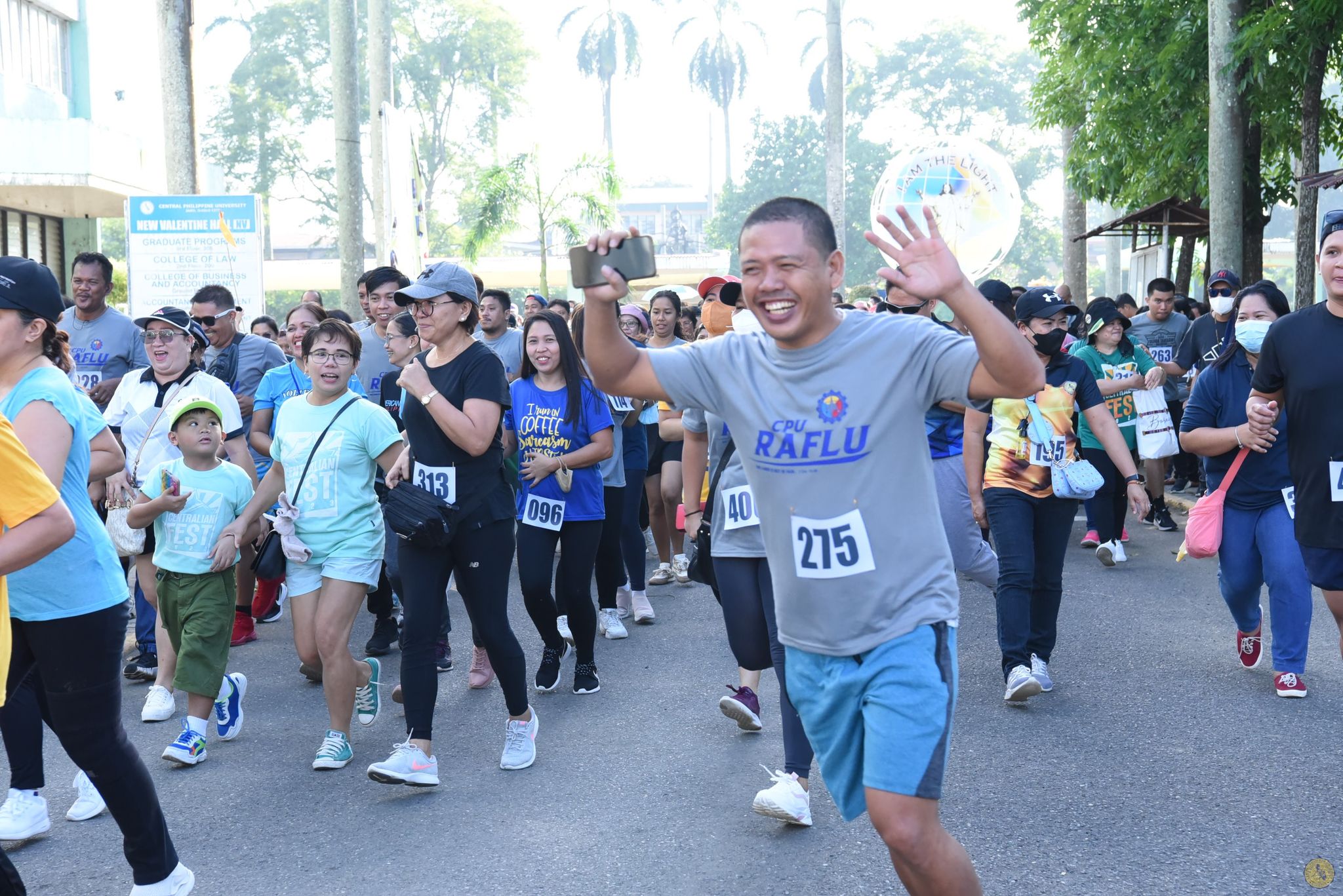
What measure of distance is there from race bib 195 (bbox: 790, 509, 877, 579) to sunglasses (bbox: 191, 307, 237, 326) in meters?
6.66

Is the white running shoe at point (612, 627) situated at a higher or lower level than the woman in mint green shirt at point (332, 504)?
lower

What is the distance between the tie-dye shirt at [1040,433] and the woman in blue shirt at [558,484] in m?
1.89

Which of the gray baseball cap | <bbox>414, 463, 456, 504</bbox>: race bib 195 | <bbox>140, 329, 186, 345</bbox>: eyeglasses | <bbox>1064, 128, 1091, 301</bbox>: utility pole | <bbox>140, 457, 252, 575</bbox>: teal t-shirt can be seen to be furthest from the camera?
<bbox>1064, 128, 1091, 301</bbox>: utility pole

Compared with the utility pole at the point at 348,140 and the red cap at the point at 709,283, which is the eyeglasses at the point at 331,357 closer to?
the red cap at the point at 709,283

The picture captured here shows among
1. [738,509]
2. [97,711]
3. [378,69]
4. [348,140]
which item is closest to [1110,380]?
[738,509]

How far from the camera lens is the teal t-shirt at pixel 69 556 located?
4.09 m

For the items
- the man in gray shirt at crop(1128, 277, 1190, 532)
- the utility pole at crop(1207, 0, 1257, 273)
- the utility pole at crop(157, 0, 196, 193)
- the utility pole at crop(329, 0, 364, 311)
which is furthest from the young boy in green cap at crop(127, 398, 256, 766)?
the utility pole at crop(329, 0, 364, 311)

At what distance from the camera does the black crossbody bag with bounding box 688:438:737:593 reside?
557cm

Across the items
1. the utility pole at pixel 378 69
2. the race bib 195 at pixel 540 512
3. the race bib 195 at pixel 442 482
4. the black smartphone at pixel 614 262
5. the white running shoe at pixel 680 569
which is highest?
the utility pole at pixel 378 69

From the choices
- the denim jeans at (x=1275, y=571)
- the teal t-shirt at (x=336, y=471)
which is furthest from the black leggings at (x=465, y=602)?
the denim jeans at (x=1275, y=571)

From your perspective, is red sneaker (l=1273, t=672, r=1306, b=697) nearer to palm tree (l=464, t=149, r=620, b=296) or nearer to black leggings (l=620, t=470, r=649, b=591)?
black leggings (l=620, t=470, r=649, b=591)

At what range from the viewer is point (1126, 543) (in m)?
11.8

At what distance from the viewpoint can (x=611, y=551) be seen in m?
8.53

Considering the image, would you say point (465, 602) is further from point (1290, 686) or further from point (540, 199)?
point (540, 199)
